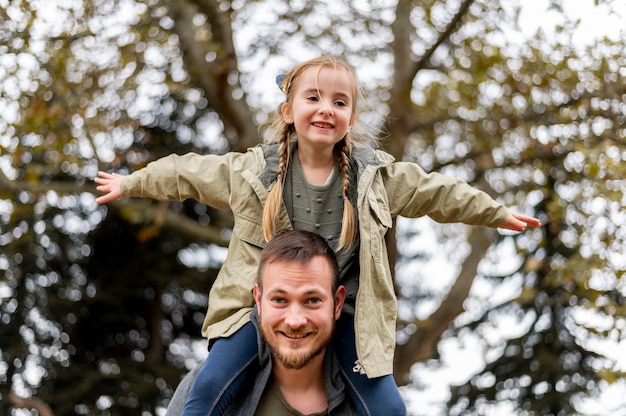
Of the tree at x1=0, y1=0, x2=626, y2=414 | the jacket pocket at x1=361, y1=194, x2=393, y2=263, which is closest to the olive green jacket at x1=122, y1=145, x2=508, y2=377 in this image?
the jacket pocket at x1=361, y1=194, x2=393, y2=263

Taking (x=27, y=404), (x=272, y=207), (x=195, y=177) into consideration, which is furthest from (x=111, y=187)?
(x=27, y=404)

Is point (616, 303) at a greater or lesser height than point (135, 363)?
greater

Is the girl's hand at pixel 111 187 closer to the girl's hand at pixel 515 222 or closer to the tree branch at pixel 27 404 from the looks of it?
the girl's hand at pixel 515 222

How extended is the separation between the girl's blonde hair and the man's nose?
304mm

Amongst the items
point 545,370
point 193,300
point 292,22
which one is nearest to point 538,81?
point 292,22

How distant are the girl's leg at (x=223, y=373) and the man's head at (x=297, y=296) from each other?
0.10 m

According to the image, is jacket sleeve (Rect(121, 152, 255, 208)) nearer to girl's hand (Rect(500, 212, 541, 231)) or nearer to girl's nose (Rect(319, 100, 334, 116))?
girl's nose (Rect(319, 100, 334, 116))

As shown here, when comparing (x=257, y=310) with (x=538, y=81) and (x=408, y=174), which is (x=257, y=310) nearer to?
(x=408, y=174)

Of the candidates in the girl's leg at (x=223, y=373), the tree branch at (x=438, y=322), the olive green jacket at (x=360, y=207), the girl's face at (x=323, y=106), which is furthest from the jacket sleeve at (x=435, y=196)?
the tree branch at (x=438, y=322)

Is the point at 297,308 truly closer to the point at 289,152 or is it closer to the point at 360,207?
the point at 360,207

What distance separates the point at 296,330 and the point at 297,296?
0.12 meters

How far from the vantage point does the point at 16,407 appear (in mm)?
10797

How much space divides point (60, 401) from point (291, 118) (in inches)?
326

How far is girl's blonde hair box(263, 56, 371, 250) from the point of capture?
12.0ft
